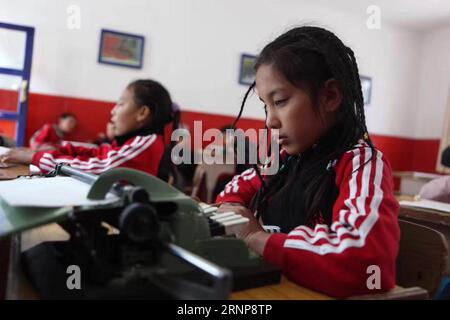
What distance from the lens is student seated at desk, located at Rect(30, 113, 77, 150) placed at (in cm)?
480

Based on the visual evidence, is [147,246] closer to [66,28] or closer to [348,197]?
[348,197]

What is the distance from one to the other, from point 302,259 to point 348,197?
0.18 metres

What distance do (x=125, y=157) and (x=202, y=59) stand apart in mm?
3952

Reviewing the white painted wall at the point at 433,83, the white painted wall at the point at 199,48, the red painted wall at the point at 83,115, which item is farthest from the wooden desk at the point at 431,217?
the white painted wall at the point at 433,83

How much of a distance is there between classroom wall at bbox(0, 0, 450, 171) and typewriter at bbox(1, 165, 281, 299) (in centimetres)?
482

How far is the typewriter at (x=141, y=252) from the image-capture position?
1.74ft

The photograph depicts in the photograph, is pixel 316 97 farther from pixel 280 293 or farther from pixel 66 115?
pixel 66 115

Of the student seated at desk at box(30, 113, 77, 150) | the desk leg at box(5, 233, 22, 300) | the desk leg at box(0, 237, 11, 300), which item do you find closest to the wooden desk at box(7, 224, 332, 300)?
the desk leg at box(5, 233, 22, 300)

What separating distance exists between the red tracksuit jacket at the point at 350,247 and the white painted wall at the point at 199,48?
173 inches

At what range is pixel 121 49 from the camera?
5285 mm

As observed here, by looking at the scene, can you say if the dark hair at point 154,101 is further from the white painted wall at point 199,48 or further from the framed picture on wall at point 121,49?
the framed picture on wall at point 121,49

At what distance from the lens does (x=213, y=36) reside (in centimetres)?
580

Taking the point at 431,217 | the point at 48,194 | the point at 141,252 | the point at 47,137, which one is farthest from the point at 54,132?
the point at 141,252
